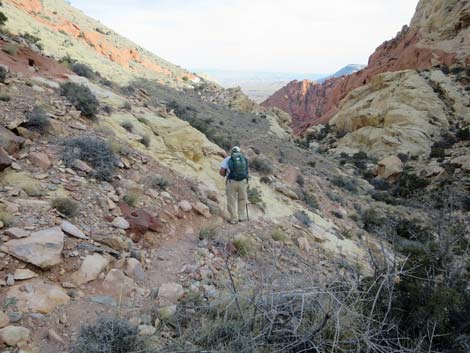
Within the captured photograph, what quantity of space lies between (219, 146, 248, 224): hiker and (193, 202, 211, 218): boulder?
2.07 ft

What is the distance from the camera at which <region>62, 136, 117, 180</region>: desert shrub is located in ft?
16.9

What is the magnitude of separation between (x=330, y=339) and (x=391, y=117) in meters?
27.9

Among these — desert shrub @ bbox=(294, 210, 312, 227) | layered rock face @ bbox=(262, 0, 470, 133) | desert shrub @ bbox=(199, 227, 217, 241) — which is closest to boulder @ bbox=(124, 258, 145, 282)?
desert shrub @ bbox=(199, 227, 217, 241)

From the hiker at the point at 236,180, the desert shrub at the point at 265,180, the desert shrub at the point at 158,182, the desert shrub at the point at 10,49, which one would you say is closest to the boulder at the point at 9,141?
the desert shrub at the point at 158,182

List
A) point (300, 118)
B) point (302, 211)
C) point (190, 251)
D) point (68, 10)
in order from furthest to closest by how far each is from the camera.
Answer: point (300, 118)
point (68, 10)
point (302, 211)
point (190, 251)

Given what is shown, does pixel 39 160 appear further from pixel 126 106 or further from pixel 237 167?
pixel 126 106

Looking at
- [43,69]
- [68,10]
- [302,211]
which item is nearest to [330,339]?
[302,211]

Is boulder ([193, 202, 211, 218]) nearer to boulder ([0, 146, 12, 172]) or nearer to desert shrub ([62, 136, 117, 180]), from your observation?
desert shrub ([62, 136, 117, 180])

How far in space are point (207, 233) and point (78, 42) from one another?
2463cm

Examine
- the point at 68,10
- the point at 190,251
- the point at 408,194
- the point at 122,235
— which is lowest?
the point at 408,194

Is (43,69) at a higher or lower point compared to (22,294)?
higher

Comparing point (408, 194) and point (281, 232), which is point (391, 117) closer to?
point (408, 194)

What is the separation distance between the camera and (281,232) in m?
6.78

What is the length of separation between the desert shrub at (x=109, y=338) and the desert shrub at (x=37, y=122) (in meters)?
4.16
